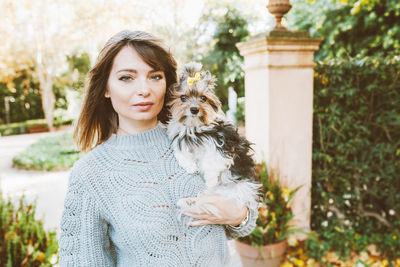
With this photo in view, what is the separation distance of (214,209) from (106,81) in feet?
2.98

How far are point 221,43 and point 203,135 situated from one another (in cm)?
1158

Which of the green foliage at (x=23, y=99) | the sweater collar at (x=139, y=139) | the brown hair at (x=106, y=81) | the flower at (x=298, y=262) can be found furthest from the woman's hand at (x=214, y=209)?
the green foliage at (x=23, y=99)

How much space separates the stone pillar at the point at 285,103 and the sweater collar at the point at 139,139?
2334mm

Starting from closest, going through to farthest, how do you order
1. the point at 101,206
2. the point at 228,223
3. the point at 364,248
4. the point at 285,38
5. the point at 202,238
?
the point at 101,206 < the point at 202,238 < the point at 228,223 < the point at 285,38 < the point at 364,248

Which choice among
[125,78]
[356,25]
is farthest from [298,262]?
[356,25]

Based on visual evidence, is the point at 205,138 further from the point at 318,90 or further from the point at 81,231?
the point at 318,90

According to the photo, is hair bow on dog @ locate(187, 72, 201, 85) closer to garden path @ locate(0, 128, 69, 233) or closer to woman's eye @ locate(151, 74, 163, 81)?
woman's eye @ locate(151, 74, 163, 81)

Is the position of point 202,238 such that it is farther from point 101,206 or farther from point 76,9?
point 76,9

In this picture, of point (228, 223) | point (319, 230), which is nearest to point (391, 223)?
point (319, 230)

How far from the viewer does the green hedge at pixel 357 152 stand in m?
3.76

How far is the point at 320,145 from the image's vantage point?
405cm

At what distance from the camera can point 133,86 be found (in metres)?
1.52

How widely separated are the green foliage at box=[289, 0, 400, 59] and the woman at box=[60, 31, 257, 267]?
22.3ft

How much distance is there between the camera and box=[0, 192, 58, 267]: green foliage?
8.54 ft
